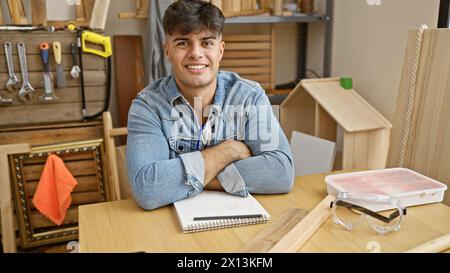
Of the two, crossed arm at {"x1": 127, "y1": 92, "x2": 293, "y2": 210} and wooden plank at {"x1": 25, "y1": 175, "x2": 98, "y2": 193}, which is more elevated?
crossed arm at {"x1": 127, "y1": 92, "x2": 293, "y2": 210}

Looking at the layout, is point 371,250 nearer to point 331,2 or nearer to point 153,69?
point 153,69

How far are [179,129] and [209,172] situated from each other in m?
0.21

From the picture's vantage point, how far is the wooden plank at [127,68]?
229cm

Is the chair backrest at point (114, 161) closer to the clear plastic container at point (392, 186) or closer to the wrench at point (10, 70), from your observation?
the wrench at point (10, 70)

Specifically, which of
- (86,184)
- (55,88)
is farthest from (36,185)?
(55,88)

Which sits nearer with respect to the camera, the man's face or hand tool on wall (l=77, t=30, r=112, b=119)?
the man's face

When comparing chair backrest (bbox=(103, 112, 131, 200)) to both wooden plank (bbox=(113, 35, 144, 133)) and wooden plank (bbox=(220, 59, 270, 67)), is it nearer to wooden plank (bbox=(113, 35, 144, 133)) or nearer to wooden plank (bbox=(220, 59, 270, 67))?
wooden plank (bbox=(113, 35, 144, 133))

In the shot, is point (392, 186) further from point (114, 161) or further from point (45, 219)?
point (45, 219)

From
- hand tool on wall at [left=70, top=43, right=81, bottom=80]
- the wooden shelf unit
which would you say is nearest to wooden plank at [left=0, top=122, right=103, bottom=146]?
hand tool on wall at [left=70, top=43, right=81, bottom=80]

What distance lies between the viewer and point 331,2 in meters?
2.31

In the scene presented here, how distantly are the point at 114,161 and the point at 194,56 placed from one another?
103cm

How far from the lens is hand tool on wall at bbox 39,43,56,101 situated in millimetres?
1912

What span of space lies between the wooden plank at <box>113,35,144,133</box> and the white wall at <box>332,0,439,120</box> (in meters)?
Result: 1.11
